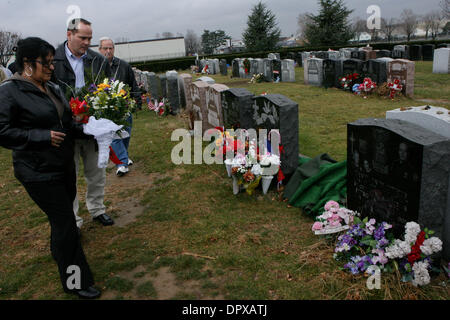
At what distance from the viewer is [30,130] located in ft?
9.14

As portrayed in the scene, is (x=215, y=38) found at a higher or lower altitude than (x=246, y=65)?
higher

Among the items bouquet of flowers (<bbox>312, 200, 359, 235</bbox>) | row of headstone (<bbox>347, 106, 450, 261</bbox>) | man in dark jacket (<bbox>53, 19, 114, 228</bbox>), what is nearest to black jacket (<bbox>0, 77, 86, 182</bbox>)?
man in dark jacket (<bbox>53, 19, 114, 228</bbox>)

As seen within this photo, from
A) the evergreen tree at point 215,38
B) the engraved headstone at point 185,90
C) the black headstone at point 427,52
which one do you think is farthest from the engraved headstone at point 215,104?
the evergreen tree at point 215,38

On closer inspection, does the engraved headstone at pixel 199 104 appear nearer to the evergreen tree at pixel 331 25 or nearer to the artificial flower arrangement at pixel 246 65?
the artificial flower arrangement at pixel 246 65

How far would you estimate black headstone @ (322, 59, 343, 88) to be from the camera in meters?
13.5

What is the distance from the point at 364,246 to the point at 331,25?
32.0 m

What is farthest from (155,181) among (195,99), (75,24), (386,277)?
(386,277)

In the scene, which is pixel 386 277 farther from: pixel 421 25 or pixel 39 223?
pixel 421 25

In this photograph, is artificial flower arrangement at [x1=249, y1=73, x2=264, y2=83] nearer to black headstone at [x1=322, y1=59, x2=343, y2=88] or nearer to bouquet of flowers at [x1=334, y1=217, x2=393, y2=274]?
black headstone at [x1=322, y1=59, x2=343, y2=88]

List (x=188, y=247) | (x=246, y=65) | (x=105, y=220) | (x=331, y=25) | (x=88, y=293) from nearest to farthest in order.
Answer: (x=88, y=293) < (x=188, y=247) < (x=105, y=220) < (x=246, y=65) < (x=331, y=25)

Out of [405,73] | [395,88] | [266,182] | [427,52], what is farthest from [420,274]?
[427,52]

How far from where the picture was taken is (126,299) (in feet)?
10.1

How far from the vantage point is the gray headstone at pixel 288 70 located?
55.8 ft

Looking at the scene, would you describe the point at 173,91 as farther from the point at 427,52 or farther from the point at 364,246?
the point at 427,52
